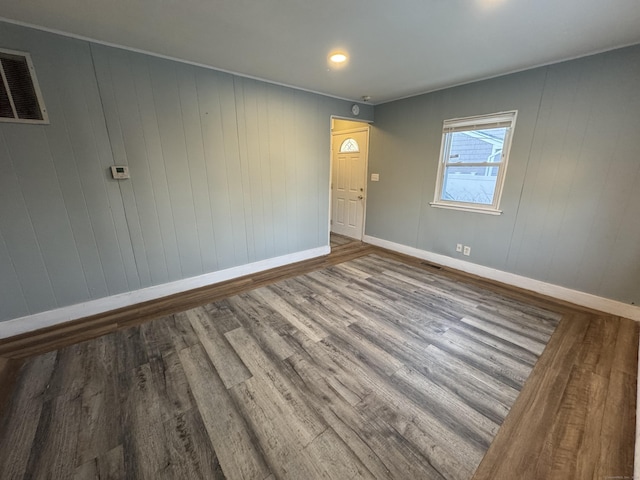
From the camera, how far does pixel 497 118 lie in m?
3.12

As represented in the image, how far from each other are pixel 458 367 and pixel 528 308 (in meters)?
1.48

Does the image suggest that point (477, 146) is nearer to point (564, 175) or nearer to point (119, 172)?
point (564, 175)

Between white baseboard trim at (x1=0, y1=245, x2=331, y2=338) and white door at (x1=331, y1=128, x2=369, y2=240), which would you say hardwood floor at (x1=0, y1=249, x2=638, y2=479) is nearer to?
white baseboard trim at (x1=0, y1=245, x2=331, y2=338)

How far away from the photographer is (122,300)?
2674 millimetres

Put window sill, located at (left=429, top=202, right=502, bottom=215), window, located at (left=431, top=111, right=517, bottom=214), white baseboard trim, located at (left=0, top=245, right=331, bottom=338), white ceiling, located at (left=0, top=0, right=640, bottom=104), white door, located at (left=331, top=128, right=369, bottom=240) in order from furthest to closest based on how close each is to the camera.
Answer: white door, located at (left=331, top=128, right=369, bottom=240)
window sill, located at (left=429, top=202, right=502, bottom=215)
window, located at (left=431, top=111, right=517, bottom=214)
white baseboard trim, located at (left=0, top=245, right=331, bottom=338)
white ceiling, located at (left=0, top=0, right=640, bottom=104)

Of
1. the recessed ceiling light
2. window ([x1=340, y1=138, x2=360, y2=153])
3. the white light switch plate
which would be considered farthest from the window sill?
the white light switch plate

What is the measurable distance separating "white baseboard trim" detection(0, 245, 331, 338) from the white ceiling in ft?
8.00

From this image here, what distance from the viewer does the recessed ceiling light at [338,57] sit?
2439mm

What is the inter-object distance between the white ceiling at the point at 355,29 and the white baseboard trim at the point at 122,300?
244cm

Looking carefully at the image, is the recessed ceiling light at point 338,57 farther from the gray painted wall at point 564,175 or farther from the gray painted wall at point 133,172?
the gray painted wall at point 564,175

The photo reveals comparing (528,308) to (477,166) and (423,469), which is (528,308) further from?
(423,469)

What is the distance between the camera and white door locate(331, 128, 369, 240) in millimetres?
4930

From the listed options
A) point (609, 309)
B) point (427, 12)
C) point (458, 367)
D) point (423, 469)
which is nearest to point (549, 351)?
point (458, 367)

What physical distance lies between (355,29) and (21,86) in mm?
2756
